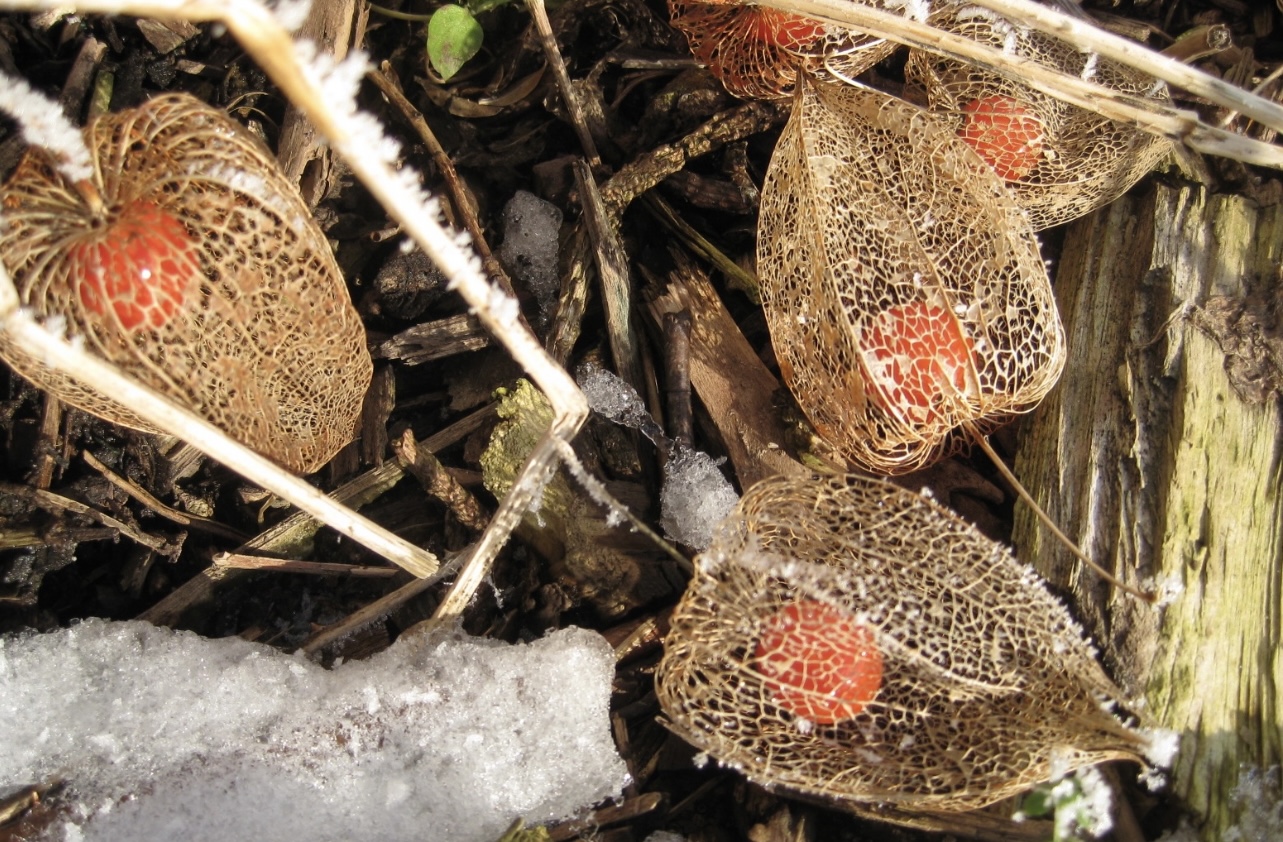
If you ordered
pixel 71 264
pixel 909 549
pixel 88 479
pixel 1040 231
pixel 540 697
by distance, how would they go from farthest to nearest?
1. pixel 1040 231
2. pixel 88 479
3. pixel 540 697
4. pixel 909 549
5. pixel 71 264

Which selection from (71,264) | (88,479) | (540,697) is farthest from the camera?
(88,479)

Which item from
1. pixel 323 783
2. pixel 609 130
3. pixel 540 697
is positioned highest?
pixel 609 130

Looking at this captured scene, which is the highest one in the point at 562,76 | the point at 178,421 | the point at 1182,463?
the point at 562,76

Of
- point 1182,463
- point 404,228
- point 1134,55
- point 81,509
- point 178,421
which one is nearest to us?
point 404,228

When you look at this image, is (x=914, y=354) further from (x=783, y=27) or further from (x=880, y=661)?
(x=783, y=27)

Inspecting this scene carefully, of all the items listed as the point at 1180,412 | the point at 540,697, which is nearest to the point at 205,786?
the point at 540,697

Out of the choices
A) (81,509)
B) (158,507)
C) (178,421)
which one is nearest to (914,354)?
(178,421)

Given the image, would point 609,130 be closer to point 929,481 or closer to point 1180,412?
point 929,481
